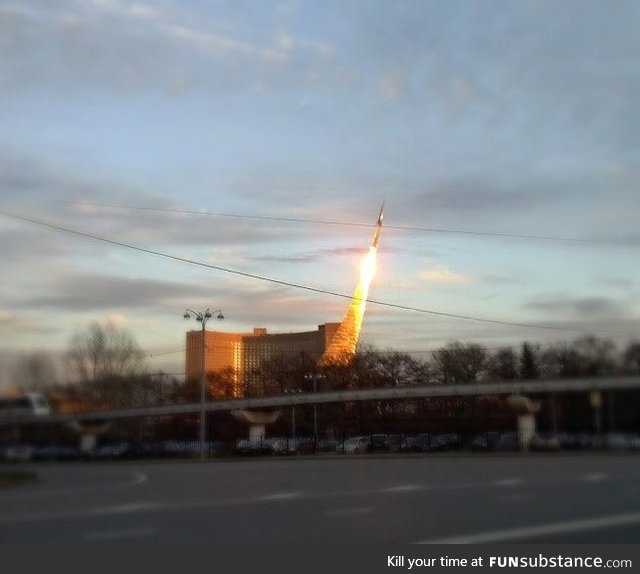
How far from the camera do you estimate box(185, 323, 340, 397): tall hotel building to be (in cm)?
10031

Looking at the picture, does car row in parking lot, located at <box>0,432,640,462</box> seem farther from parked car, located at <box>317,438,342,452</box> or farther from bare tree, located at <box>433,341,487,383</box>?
bare tree, located at <box>433,341,487,383</box>

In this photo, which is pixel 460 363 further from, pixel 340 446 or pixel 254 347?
pixel 254 347

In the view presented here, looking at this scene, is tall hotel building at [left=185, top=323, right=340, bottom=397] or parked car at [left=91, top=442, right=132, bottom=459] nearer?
parked car at [left=91, top=442, right=132, bottom=459]

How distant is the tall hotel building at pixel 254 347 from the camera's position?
329 feet

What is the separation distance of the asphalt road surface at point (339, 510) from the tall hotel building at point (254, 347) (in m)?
74.1

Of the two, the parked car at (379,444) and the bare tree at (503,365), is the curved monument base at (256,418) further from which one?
the bare tree at (503,365)

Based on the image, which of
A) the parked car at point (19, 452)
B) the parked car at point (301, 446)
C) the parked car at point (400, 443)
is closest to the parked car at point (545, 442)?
the parked car at point (400, 443)

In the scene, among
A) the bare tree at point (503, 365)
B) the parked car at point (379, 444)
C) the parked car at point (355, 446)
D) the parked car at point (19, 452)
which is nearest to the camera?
the parked car at point (19, 452)

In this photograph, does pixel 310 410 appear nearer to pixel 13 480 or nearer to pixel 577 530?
pixel 13 480

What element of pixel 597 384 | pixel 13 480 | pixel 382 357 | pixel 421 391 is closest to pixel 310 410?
pixel 382 357

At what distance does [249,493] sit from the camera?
65.0ft

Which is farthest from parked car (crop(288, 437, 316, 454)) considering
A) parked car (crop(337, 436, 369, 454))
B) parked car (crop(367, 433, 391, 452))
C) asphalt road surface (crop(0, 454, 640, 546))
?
asphalt road surface (crop(0, 454, 640, 546))

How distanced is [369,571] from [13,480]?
20445 millimetres

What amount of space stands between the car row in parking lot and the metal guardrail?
1.95 m
